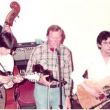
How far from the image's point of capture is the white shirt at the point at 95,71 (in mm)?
1436

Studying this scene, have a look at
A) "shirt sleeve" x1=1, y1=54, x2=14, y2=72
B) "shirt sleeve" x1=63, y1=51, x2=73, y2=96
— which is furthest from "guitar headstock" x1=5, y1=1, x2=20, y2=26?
"shirt sleeve" x1=63, y1=51, x2=73, y2=96

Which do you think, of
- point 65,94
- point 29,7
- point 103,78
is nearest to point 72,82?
point 65,94

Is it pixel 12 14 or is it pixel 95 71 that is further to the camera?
pixel 12 14

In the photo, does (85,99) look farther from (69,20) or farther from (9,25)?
(9,25)

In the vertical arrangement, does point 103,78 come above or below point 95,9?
below

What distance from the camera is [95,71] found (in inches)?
57.1

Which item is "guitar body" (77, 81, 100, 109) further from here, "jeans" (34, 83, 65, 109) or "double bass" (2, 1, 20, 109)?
"double bass" (2, 1, 20, 109)

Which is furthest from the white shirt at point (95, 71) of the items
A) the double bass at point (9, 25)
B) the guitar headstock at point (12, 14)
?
the guitar headstock at point (12, 14)

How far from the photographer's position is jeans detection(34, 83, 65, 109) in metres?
1.53

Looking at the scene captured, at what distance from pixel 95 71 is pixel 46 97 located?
1.05 ft

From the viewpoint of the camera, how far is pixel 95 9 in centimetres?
167

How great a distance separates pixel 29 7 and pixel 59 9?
0.62ft

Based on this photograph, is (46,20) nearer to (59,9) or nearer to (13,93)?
(59,9)

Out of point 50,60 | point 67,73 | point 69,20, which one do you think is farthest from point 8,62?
point 69,20
